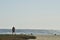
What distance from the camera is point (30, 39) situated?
3781 centimetres

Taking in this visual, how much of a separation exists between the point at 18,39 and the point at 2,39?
2.46m

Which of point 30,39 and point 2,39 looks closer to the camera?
point 2,39

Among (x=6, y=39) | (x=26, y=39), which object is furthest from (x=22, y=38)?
(x=6, y=39)

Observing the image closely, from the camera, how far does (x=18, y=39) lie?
35.5 meters

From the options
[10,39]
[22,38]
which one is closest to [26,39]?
[22,38]

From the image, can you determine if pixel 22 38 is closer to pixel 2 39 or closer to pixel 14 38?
pixel 14 38

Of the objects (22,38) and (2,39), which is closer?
(2,39)

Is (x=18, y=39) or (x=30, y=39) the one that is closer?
(x=18, y=39)

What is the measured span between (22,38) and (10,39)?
287 centimetres

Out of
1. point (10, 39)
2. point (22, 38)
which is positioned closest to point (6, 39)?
point (10, 39)

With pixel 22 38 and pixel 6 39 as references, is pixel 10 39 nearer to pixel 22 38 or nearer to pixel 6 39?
pixel 6 39

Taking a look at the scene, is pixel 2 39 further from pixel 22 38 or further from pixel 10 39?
pixel 22 38

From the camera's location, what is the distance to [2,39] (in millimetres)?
34438

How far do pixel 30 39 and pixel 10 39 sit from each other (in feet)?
13.3
